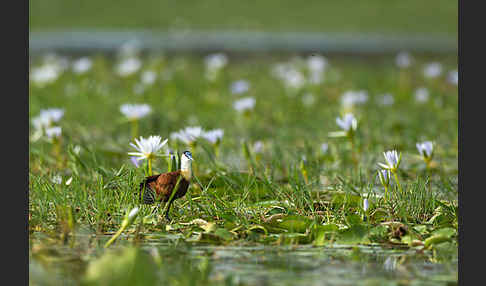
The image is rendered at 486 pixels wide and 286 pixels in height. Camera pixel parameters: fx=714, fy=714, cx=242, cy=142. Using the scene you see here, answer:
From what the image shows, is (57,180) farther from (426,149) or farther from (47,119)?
(426,149)

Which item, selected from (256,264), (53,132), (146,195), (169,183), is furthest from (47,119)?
(256,264)

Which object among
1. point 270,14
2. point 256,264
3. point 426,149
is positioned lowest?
point 256,264

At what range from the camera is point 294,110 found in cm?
583

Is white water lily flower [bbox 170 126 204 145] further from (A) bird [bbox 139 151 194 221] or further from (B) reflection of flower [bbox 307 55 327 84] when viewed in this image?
(B) reflection of flower [bbox 307 55 327 84]

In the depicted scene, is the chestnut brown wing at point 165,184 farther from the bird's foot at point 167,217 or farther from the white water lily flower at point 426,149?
the white water lily flower at point 426,149

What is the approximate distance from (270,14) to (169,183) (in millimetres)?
14342

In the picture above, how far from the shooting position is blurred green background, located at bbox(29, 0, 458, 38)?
50.0ft

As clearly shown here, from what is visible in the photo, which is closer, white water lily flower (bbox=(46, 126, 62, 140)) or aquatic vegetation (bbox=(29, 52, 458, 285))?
A: aquatic vegetation (bbox=(29, 52, 458, 285))

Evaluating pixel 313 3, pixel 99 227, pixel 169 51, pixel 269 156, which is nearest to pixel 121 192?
pixel 99 227

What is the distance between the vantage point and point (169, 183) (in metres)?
2.68

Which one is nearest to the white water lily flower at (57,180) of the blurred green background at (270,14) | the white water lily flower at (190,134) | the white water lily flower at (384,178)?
the white water lily flower at (190,134)

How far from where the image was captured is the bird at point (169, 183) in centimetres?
267

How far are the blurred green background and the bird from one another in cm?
1183

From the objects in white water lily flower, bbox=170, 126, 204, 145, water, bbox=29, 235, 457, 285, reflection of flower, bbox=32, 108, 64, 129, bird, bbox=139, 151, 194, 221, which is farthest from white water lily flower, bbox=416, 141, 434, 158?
reflection of flower, bbox=32, 108, 64, 129
